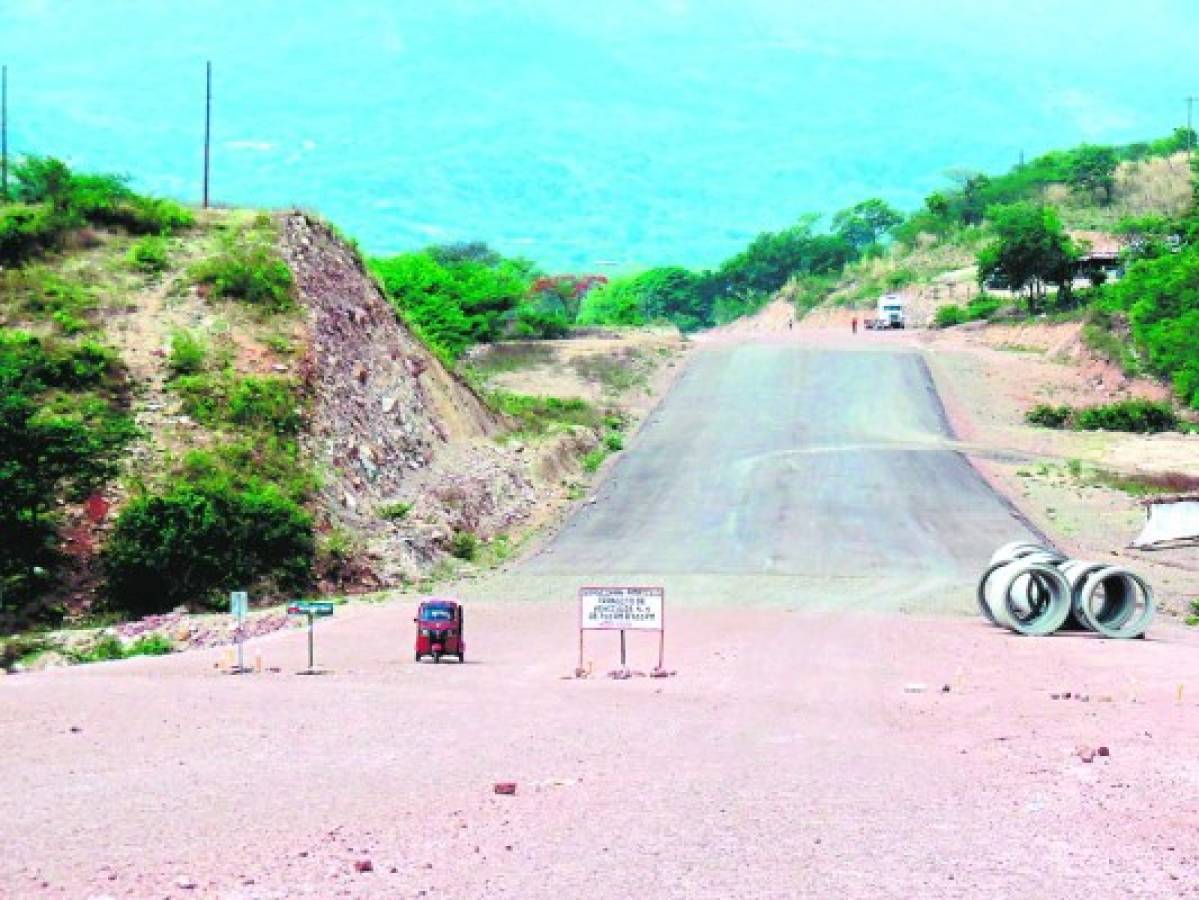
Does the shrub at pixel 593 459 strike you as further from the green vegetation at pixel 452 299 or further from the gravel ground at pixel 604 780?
the gravel ground at pixel 604 780

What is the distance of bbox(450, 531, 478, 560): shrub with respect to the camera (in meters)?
47.8

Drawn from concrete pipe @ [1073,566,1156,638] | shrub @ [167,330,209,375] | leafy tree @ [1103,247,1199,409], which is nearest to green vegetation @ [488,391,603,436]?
shrub @ [167,330,209,375]

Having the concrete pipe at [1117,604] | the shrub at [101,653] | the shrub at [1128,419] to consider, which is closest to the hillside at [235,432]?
the shrub at [101,653]

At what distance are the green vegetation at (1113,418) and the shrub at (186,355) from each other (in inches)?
1430

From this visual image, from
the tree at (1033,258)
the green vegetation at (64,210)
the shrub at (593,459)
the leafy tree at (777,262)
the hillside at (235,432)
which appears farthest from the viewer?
the leafy tree at (777,262)

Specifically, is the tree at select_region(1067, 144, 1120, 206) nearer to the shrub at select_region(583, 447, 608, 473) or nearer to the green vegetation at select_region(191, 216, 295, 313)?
the shrub at select_region(583, 447, 608, 473)

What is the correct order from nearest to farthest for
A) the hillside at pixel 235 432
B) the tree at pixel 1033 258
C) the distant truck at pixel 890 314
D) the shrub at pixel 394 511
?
the hillside at pixel 235 432 → the shrub at pixel 394 511 → the tree at pixel 1033 258 → the distant truck at pixel 890 314

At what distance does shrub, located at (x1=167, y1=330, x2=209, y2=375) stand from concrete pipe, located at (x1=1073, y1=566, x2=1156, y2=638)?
23.5m

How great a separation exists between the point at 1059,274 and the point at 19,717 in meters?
89.9

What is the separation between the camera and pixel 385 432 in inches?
2057

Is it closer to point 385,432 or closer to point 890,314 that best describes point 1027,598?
point 385,432

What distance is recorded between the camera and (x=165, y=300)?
51781 mm

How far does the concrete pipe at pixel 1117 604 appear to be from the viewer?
3512 cm

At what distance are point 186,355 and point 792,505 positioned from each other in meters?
18.1
